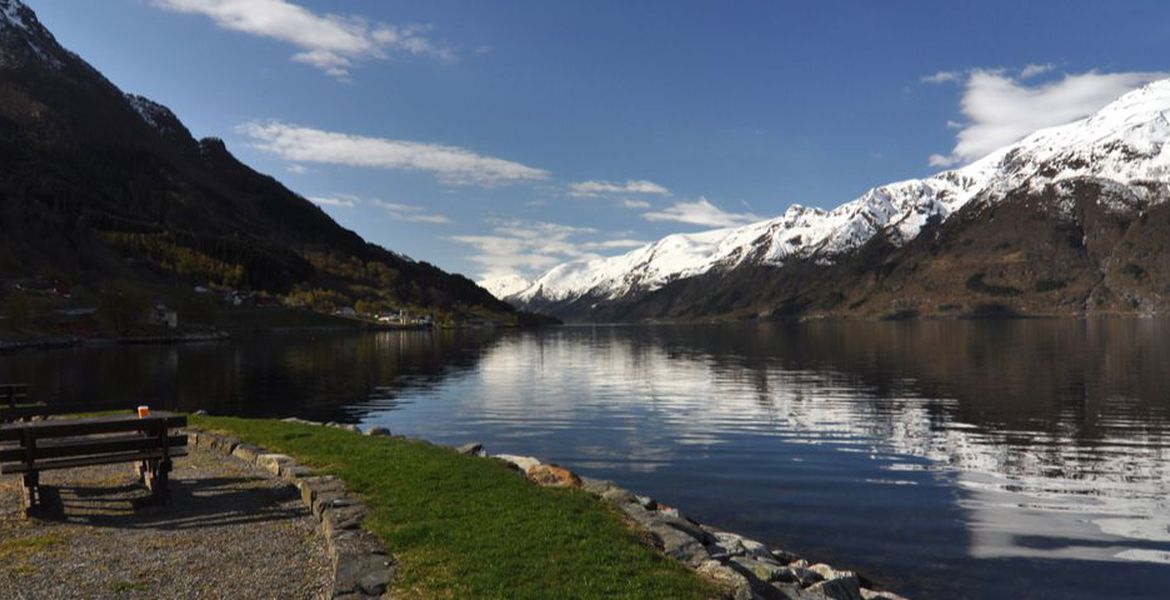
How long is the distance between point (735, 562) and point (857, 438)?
31.6 meters

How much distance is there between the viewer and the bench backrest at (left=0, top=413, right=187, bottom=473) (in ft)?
62.8

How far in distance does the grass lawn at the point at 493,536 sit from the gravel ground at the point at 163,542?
1.88m

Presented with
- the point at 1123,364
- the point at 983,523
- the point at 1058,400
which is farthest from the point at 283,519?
the point at 1123,364

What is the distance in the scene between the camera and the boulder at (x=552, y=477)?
950 inches

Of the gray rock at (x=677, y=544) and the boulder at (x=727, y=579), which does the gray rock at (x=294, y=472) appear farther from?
the boulder at (x=727, y=579)

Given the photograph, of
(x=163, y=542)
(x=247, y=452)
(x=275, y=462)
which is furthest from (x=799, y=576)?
(x=247, y=452)

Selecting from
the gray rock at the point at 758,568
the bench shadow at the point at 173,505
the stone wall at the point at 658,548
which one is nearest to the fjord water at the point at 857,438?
the stone wall at the point at 658,548

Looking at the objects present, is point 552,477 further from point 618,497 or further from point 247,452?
point 247,452

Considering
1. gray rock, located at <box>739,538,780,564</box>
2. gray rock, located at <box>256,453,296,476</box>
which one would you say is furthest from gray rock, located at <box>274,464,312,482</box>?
gray rock, located at <box>739,538,780,564</box>

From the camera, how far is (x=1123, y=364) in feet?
315

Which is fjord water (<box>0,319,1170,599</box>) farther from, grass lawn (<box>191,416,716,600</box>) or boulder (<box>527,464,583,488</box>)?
grass lawn (<box>191,416,716,600</box>)

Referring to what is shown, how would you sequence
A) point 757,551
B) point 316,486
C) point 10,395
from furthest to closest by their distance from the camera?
1. point 10,395
2. point 757,551
3. point 316,486

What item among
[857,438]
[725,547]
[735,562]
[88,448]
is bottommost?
[857,438]

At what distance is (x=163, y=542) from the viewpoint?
56.6ft
